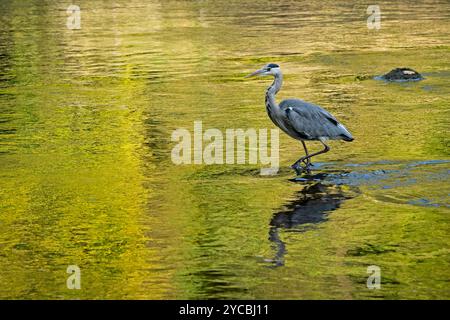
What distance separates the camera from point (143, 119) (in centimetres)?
1970

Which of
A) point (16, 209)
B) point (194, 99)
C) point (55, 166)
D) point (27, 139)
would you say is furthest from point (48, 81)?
→ point (16, 209)

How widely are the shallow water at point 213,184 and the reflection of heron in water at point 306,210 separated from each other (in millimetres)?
32

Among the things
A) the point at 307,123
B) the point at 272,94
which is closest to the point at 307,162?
the point at 307,123

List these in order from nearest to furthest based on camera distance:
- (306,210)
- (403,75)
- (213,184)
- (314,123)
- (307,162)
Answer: (306,210), (213,184), (314,123), (307,162), (403,75)

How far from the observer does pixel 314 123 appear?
49.4 feet

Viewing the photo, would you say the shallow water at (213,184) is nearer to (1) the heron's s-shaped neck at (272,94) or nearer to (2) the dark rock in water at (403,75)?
(2) the dark rock in water at (403,75)

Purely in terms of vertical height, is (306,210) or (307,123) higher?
(307,123)

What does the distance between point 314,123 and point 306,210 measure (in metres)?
2.33

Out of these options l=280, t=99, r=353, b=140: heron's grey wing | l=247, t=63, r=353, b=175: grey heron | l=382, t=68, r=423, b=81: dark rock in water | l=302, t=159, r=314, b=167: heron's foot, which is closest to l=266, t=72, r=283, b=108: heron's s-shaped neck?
l=247, t=63, r=353, b=175: grey heron

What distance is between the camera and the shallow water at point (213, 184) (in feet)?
35.1

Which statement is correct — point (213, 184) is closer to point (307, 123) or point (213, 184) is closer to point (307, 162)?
point (307, 162)

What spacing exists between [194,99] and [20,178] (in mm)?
7146

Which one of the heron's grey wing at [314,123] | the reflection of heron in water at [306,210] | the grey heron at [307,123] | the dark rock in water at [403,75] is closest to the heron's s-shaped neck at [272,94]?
the grey heron at [307,123]

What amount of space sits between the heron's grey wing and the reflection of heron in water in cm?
98
